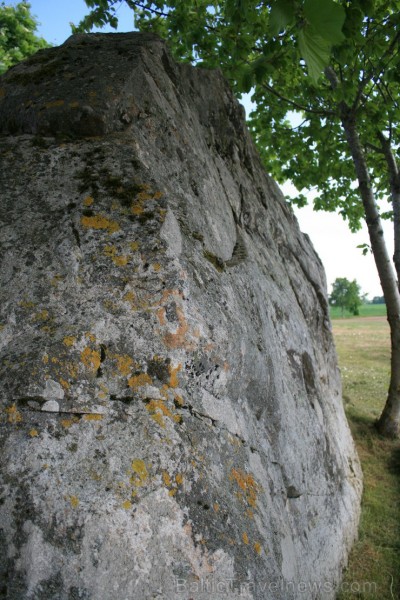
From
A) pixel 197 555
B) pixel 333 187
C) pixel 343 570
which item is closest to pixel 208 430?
pixel 197 555

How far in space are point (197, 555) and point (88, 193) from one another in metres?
2.15

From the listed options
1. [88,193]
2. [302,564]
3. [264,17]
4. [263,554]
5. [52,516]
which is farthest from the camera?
[264,17]

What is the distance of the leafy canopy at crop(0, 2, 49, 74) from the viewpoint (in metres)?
13.4

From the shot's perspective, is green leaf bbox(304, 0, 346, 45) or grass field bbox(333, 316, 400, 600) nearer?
green leaf bbox(304, 0, 346, 45)

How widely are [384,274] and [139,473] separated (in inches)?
296

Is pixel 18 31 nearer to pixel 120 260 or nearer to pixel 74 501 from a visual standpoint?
pixel 120 260

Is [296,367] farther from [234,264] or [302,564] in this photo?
[302,564]

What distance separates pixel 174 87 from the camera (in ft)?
14.1

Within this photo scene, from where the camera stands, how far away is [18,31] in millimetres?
13836

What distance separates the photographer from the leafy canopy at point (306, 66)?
10.9ft

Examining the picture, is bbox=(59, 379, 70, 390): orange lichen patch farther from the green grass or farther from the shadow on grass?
the green grass

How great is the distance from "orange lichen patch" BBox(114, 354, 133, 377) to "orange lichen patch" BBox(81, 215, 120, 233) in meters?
0.80

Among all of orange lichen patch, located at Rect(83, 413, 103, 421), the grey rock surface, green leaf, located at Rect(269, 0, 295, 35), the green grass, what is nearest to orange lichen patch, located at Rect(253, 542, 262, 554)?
the grey rock surface

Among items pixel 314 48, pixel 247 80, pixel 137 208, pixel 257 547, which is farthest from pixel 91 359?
pixel 247 80
